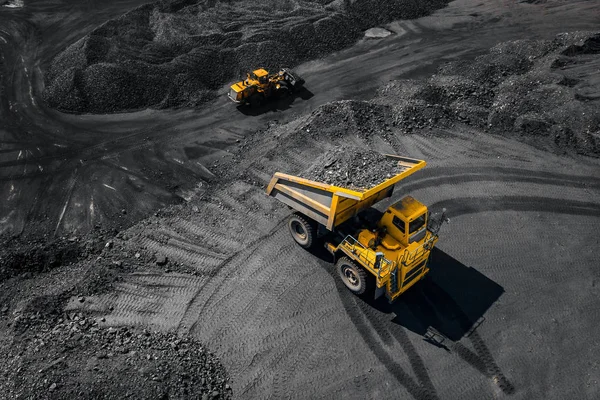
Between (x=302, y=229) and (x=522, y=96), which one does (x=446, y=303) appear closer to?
(x=302, y=229)

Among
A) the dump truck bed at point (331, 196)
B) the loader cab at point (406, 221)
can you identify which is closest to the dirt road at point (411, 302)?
the dump truck bed at point (331, 196)

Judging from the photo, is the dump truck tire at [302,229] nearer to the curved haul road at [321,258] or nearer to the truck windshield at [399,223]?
the curved haul road at [321,258]

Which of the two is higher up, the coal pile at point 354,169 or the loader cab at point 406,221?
the coal pile at point 354,169

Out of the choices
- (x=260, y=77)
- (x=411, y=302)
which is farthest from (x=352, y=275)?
(x=260, y=77)

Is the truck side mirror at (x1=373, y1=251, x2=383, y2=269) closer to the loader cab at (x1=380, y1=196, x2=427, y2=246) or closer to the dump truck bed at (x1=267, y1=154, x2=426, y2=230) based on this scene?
the loader cab at (x1=380, y1=196, x2=427, y2=246)

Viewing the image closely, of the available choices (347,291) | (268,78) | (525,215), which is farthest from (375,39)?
(347,291)

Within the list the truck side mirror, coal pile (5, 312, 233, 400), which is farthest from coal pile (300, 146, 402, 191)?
coal pile (5, 312, 233, 400)
